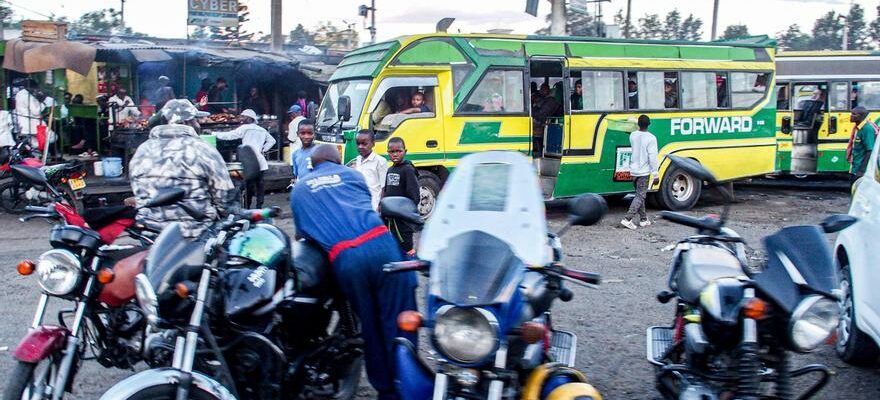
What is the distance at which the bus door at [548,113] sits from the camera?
12.1 metres

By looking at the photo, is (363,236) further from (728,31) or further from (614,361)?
(728,31)

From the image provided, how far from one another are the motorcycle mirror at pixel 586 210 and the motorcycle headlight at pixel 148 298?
1.71 m

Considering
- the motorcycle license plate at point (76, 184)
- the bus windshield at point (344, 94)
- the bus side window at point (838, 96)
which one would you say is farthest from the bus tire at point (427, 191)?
the bus side window at point (838, 96)

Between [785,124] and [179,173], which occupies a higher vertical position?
[785,124]

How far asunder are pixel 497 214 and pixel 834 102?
559 inches

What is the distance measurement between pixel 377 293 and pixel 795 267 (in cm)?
185

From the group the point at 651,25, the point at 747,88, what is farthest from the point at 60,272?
the point at 651,25

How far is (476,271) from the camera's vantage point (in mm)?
2928

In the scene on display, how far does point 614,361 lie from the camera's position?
5328mm

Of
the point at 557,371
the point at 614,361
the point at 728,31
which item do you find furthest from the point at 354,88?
the point at 728,31

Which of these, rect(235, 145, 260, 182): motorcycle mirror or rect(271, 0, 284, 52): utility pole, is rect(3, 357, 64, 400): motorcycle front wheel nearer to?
rect(235, 145, 260, 182): motorcycle mirror

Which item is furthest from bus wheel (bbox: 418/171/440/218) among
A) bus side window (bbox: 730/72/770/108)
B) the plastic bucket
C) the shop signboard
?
the shop signboard

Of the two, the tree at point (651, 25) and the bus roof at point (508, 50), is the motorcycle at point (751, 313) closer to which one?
the bus roof at point (508, 50)

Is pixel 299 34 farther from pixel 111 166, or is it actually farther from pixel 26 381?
pixel 26 381
